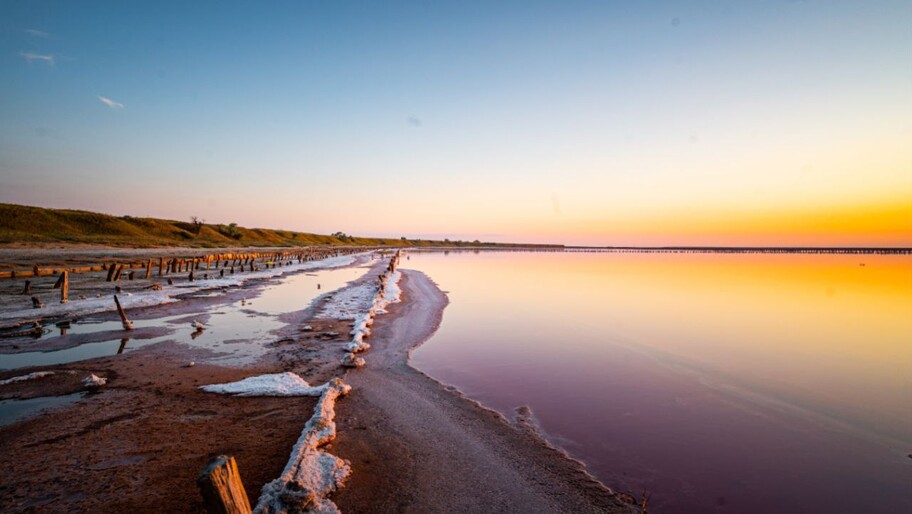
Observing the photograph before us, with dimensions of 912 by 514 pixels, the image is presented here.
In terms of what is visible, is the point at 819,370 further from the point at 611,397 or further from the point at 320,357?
the point at 320,357

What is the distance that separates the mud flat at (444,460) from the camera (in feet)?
15.6

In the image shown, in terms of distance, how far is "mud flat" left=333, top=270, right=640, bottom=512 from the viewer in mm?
4766

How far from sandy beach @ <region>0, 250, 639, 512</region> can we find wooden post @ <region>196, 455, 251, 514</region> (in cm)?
175

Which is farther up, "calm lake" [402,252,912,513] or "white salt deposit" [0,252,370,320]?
"calm lake" [402,252,912,513]

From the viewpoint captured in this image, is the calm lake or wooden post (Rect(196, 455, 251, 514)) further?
the calm lake

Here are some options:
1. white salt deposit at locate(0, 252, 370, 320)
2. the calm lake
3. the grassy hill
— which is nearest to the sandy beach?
the calm lake

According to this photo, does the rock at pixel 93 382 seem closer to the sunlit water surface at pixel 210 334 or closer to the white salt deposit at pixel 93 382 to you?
the white salt deposit at pixel 93 382

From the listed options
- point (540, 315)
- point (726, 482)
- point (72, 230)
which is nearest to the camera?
point (726, 482)

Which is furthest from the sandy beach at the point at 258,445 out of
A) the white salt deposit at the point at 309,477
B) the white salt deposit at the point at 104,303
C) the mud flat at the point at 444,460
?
the white salt deposit at the point at 104,303

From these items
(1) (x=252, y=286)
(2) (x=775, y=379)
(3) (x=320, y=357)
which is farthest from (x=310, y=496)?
(1) (x=252, y=286)

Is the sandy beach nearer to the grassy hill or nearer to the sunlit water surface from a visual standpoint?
the sunlit water surface

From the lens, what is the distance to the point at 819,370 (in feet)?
37.0

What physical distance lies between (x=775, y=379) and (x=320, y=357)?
39.3 ft

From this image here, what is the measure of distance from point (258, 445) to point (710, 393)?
9.46 m
